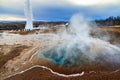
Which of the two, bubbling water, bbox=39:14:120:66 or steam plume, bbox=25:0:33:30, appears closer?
bubbling water, bbox=39:14:120:66

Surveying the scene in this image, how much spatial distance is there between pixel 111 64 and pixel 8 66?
34.2 ft

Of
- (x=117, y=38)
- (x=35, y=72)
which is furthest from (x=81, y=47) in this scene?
(x=117, y=38)

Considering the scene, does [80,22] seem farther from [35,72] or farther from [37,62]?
[35,72]

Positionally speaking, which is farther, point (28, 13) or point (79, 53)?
point (28, 13)

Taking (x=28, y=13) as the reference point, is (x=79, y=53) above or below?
below

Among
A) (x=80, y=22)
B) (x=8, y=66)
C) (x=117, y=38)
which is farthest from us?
(x=117, y=38)

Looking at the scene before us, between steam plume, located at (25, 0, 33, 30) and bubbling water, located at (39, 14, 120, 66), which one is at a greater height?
steam plume, located at (25, 0, 33, 30)

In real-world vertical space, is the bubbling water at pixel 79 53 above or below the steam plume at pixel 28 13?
below

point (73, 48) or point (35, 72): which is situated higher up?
point (73, 48)

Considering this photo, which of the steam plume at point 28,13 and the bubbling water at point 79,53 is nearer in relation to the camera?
the bubbling water at point 79,53

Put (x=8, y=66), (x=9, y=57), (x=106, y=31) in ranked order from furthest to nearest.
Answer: (x=106, y=31) → (x=9, y=57) → (x=8, y=66)

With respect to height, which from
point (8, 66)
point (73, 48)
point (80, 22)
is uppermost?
point (80, 22)

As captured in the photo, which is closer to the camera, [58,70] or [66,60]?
[58,70]

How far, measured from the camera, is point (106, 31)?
126 ft
